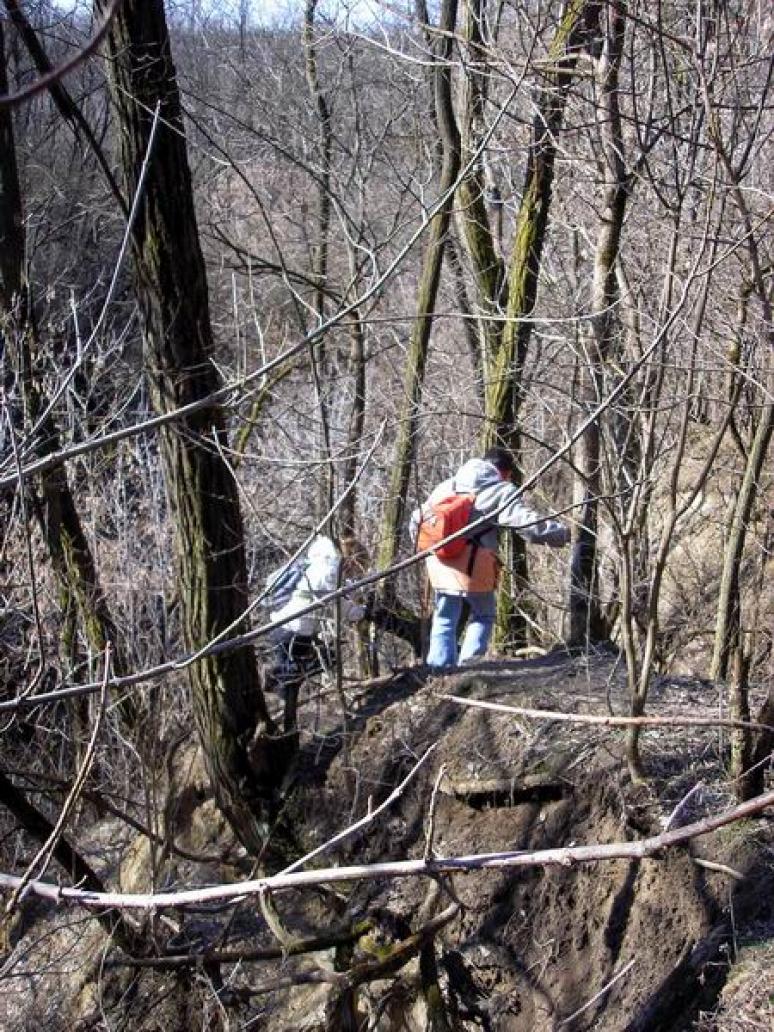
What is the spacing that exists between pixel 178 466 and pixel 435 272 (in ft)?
14.2

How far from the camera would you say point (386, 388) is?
1280cm

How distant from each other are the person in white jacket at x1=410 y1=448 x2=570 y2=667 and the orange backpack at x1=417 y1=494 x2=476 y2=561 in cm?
5

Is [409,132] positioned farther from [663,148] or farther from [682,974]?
[682,974]

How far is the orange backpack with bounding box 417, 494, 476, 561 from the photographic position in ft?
23.1

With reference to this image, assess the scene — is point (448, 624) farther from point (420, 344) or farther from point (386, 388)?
point (386, 388)

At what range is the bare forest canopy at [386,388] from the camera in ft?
17.0

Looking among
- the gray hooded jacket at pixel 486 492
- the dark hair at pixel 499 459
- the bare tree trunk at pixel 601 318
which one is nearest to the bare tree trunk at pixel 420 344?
the bare tree trunk at pixel 601 318

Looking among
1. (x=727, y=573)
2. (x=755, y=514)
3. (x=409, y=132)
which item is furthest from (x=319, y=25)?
(x=727, y=573)

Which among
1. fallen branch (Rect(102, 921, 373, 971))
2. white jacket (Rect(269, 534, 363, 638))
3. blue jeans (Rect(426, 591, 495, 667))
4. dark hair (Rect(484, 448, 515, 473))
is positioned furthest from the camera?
blue jeans (Rect(426, 591, 495, 667))

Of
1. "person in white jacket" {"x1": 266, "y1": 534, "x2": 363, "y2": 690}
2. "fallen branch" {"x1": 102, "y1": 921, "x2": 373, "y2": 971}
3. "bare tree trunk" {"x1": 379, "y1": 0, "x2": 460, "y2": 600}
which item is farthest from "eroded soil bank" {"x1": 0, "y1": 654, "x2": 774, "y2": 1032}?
"bare tree trunk" {"x1": 379, "y1": 0, "x2": 460, "y2": 600}

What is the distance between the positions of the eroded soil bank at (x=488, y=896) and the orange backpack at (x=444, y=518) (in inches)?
31.6

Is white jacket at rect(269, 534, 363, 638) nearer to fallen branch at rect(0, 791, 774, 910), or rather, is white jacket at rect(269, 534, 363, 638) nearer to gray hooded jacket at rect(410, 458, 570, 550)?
gray hooded jacket at rect(410, 458, 570, 550)

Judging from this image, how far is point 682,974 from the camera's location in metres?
5.07

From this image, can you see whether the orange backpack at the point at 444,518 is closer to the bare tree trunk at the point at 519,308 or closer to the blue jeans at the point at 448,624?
the blue jeans at the point at 448,624
